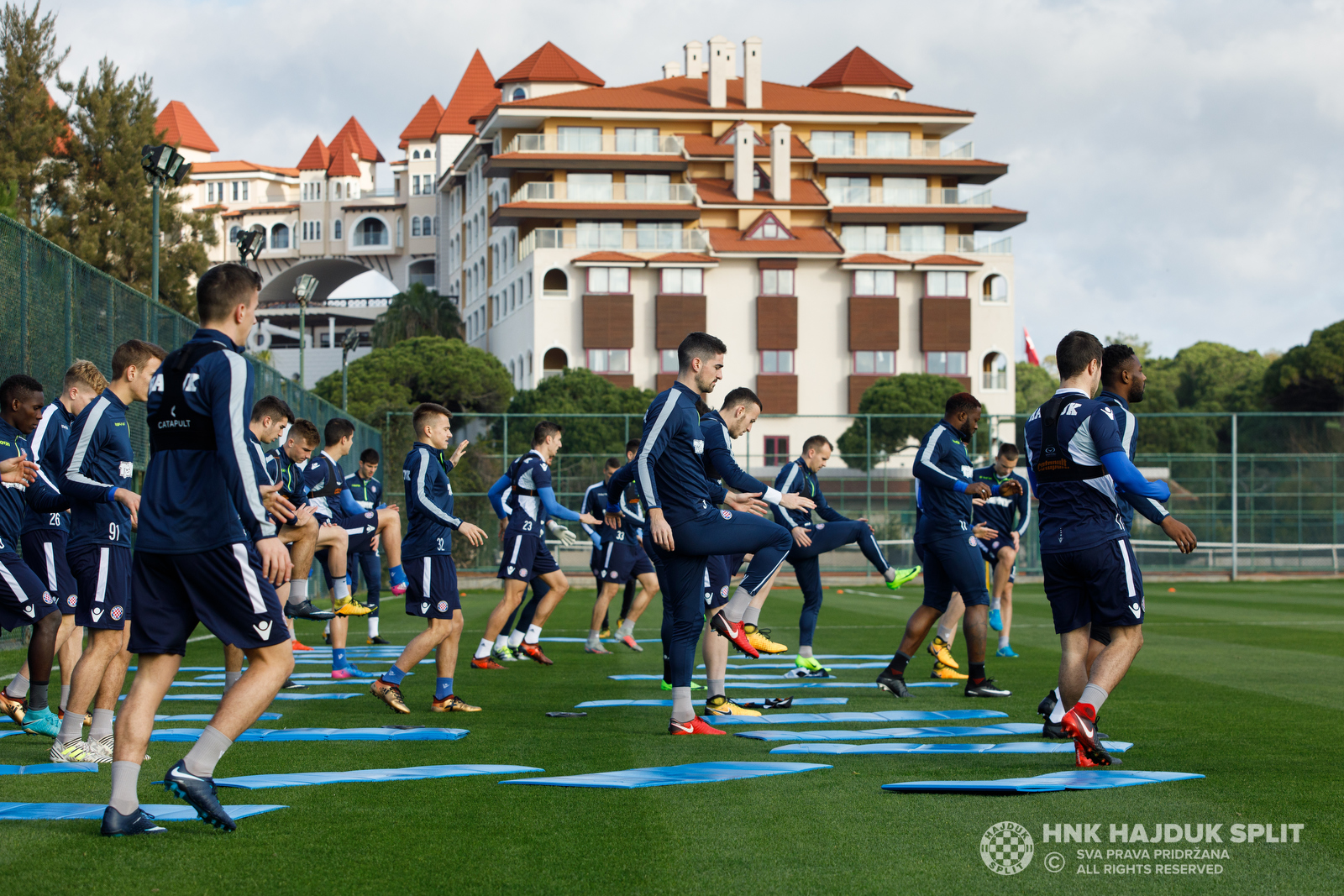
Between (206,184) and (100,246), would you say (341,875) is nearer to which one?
(100,246)

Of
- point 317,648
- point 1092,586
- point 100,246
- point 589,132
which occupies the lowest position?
point 317,648

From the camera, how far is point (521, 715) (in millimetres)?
8492

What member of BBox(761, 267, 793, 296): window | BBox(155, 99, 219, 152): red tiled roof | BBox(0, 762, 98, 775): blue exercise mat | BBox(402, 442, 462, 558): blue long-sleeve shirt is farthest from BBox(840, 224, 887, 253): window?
BBox(155, 99, 219, 152): red tiled roof

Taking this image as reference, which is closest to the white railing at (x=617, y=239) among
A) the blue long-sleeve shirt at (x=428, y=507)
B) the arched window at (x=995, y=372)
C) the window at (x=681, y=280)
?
the window at (x=681, y=280)

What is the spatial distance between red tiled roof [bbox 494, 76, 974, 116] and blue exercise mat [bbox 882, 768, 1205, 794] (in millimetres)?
75923

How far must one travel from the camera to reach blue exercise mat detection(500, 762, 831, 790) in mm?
5863

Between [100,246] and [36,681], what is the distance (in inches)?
1915

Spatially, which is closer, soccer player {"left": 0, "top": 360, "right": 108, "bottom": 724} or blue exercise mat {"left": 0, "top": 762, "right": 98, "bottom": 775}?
blue exercise mat {"left": 0, "top": 762, "right": 98, "bottom": 775}

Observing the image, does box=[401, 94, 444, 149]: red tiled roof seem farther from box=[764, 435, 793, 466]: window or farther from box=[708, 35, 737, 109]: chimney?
box=[764, 435, 793, 466]: window

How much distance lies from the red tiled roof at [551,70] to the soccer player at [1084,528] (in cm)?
8846

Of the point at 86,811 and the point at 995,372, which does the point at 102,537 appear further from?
the point at 995,372

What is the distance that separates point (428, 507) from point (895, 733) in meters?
3.54

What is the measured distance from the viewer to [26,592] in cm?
718

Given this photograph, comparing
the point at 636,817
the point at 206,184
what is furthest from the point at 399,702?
the point at 206,184
